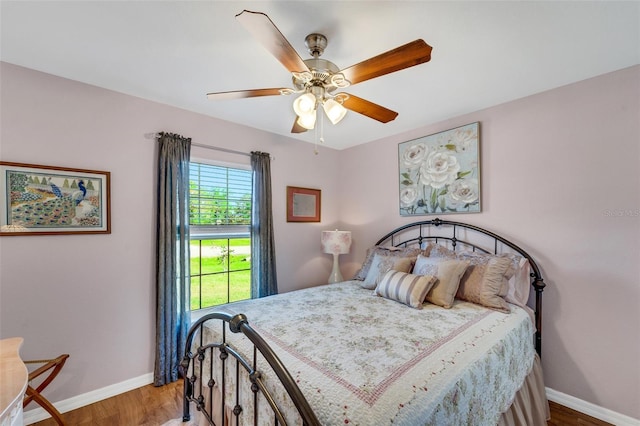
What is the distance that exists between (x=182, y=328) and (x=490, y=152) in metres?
3.28

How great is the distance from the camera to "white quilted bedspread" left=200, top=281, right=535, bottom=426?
105 centimetres

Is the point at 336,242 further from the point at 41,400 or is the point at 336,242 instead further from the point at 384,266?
the point at 41,400

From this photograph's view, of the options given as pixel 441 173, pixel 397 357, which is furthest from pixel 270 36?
pixel 441 173

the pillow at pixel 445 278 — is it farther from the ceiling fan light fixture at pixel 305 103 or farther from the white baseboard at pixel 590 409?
the ceiling fan light fixture at pixel 305 103

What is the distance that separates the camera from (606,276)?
1.95 metres

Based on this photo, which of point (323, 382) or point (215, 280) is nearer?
point (323, 382)

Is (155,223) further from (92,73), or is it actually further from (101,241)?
(92,73)

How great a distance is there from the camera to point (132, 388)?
7.41ft

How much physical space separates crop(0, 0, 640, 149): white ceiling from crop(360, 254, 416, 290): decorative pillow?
1480mm

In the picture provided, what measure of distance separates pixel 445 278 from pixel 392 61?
1.65m

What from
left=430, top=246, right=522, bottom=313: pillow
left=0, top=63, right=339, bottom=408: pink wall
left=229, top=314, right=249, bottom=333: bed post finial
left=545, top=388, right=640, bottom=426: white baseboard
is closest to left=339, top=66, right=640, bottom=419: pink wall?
left=545, top=388, right=640, bottom=426: white baseboard

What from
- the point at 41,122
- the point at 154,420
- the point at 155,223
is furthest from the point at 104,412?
the point at 41,122

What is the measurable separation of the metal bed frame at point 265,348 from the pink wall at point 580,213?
4.8 inches

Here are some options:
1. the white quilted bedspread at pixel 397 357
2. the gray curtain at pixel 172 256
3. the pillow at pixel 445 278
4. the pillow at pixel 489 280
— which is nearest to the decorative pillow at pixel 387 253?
the pillow at pixel 445 278
